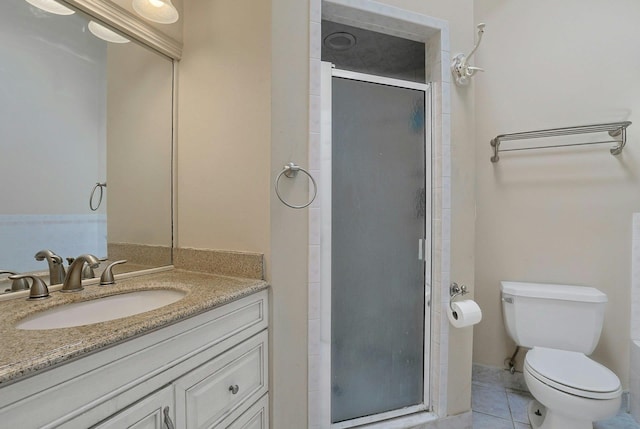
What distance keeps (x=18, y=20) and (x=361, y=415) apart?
7.26ft

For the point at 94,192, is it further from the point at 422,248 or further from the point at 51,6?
the point at 422,248

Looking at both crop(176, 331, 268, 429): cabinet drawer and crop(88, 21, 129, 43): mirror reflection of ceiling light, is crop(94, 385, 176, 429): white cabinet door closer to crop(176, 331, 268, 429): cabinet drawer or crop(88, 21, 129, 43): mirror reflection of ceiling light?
crop(176, 331, 268, 429): cabinet drawer

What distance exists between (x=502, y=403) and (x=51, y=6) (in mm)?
3034

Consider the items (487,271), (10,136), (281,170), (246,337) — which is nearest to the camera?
(10,136)

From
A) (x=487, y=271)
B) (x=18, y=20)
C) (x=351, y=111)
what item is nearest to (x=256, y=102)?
(x=351, y=111)

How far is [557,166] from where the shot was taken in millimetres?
1839

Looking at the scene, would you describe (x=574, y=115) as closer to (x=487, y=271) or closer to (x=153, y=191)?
(x=487, y=271)

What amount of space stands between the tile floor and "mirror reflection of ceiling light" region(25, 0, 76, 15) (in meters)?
2.78

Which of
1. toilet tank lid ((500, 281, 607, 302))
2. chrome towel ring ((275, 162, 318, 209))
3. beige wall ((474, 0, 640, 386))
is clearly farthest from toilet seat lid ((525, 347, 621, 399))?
chrome towel ring ((275, 162, 318, 209))

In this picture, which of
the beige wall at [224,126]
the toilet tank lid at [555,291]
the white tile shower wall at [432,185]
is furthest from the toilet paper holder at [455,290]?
the beige wall at [224,126]

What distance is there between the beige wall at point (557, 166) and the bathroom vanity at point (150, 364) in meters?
1.70

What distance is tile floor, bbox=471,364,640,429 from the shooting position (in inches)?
63.4

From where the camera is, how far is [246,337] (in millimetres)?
1080

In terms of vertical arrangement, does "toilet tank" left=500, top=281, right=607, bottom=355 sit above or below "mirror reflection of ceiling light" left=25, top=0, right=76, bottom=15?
below
